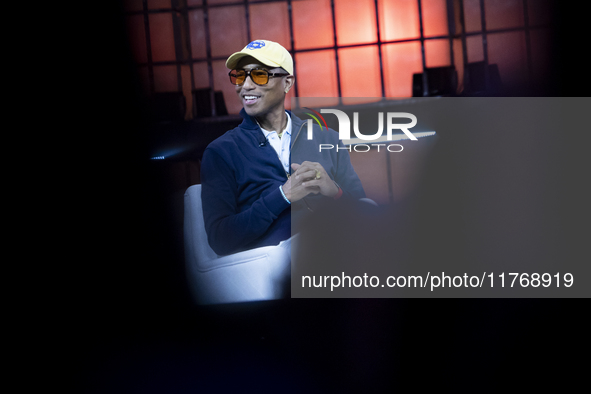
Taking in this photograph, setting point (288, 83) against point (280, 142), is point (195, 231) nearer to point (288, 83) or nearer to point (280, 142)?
point (280, 142)

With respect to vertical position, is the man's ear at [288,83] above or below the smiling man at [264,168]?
above

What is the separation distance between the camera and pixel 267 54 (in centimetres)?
204

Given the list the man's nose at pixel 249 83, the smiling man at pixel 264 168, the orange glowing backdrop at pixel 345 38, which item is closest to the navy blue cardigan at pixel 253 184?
the smiling man at pixel 264 168

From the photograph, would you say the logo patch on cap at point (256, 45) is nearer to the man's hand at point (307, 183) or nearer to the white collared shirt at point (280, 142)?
the white collared shirt at point (280, 142)

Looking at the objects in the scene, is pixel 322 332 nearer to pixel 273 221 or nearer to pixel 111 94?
pixel 273 221

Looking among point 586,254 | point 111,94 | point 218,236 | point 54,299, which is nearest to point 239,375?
point 218,236

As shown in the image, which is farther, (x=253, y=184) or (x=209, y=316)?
(x=209, y=316)

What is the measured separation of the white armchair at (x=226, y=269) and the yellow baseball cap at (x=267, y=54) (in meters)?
0.68

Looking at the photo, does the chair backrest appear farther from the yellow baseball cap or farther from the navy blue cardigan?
the yellow baseball cap

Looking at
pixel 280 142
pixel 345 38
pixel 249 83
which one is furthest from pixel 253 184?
pixel 345 38

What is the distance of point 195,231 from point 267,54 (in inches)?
37.9

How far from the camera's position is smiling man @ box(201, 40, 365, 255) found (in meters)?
2.01

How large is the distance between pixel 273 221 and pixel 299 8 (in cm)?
111

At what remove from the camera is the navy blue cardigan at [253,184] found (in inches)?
78.7
